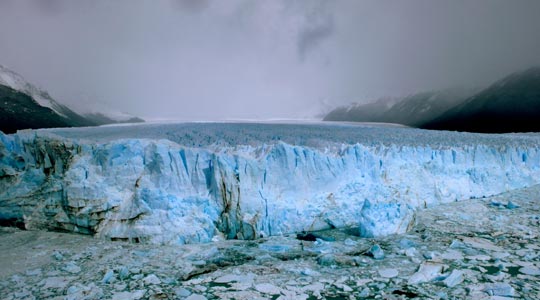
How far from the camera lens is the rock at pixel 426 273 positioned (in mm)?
4453

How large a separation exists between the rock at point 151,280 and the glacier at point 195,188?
1.26 m

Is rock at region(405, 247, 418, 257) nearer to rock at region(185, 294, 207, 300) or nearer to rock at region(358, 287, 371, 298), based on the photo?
rock at region(358, 287, 371, 298)

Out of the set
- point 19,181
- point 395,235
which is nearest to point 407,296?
point 395,235

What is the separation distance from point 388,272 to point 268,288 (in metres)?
1.81

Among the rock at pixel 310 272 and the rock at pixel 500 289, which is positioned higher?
the rock at pixel 500 289

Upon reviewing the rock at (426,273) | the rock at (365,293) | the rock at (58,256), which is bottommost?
the rock at (365,293)

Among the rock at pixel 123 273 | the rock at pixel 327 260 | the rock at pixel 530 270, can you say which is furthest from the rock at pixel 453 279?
the rock at pixel 123 273

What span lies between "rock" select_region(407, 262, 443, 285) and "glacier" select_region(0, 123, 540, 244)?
1.47 metres

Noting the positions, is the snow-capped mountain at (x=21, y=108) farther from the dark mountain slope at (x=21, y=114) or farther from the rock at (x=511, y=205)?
the rock at (x=511, y=205)

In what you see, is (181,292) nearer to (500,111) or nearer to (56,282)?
(56,282)

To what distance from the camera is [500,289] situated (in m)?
4.11

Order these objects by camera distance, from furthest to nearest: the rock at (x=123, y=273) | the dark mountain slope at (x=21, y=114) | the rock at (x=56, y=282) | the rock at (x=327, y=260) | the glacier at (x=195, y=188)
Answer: the dark mountain slope at (x=21, y=114)
the glacier at (x=195, y=188)
the rock at (x=327, y=260)
the rock at (x=123, y=273)
the rock at (x=56, y=282)

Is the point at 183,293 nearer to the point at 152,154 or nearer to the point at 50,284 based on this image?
the point at 50,284

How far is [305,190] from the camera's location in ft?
23.1
